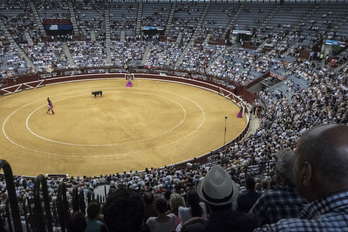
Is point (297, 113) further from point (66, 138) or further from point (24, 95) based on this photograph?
point (24, 95)

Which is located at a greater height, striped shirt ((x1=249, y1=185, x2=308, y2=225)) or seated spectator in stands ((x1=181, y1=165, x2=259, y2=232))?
seated spectator in stands ((x1=181, y1=165, x2=259, y2=232))

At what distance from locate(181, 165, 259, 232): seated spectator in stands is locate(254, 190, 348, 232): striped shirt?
146 centimetres

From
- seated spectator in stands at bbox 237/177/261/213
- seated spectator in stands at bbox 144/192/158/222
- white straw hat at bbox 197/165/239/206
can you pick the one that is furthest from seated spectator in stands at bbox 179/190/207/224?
white straw hat at bbox 197/165/239/206

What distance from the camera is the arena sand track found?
2627 cm

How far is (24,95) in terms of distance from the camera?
45125 millimetres

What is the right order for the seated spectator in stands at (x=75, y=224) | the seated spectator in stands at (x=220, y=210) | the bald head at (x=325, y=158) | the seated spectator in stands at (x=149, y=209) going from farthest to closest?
the seated spectator in stands at (x=149, y=209) < the seated spectator in stands at (x=75, y=224) < the seated spectator in stands at (x=220, y=210) < the bald head at (x=325, y=158)

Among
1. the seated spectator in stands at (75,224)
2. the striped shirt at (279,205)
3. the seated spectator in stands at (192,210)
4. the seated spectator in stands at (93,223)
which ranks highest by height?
the striped shirt at (279,205)

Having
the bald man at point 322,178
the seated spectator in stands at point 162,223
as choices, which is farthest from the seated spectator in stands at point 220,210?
the seated spectator in stands at point 162,223

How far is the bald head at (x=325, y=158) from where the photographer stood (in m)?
2.28

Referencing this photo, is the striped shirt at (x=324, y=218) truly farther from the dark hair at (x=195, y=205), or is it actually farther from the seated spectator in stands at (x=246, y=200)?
the dark hair at (x=195, y=205)

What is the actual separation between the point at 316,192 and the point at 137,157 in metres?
25.1

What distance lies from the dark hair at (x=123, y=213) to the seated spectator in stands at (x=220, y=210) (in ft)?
2.61

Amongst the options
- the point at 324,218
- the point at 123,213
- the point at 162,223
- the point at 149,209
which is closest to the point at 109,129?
the point at 149,209

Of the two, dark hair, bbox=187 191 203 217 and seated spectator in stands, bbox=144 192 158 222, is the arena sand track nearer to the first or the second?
seated spectator in stands, bbox=144 192 158 222
